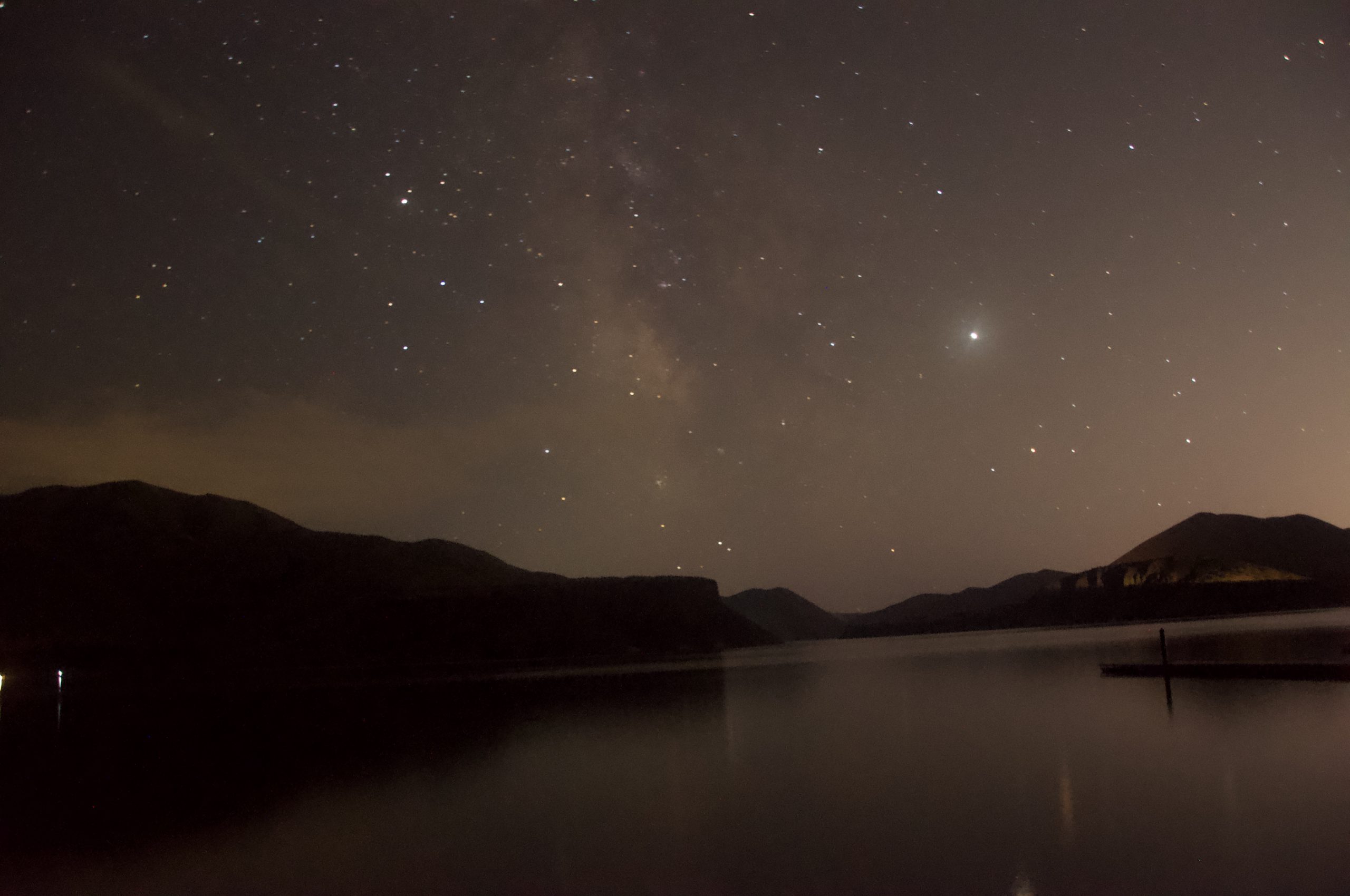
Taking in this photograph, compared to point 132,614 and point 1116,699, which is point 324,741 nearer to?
point 1116,699

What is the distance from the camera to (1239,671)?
27.7 metres

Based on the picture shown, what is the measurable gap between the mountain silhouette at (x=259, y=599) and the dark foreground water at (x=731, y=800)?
379 feet

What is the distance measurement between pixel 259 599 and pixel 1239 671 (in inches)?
6167

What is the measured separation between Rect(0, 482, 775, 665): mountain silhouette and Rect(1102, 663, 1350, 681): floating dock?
384ft

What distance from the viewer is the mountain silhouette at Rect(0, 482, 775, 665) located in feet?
448

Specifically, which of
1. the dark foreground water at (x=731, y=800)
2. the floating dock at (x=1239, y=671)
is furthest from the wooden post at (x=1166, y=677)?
the dark foreground water at (x=731, y=800)

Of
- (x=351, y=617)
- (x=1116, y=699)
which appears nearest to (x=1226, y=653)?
(x=1116, y=699)

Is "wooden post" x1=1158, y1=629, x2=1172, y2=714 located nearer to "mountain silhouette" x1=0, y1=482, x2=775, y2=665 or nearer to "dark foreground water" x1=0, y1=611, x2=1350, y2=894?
"dark foreground water" x1=0, y1=611, x2=1350, y2=894

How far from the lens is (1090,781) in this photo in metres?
13.2

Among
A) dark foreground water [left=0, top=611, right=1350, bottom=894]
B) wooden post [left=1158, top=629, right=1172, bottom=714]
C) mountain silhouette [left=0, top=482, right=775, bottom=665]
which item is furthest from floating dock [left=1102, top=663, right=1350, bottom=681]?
mountain silhouette [left=0, top=482, right=775, bottom=665]

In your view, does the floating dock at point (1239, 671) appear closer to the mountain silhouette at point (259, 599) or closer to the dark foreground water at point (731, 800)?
the dark foreground water at point (731, 800)

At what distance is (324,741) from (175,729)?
9.82 m

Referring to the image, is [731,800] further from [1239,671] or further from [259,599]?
[259,599]

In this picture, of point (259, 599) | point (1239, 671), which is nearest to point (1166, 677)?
point (1239, 671)
